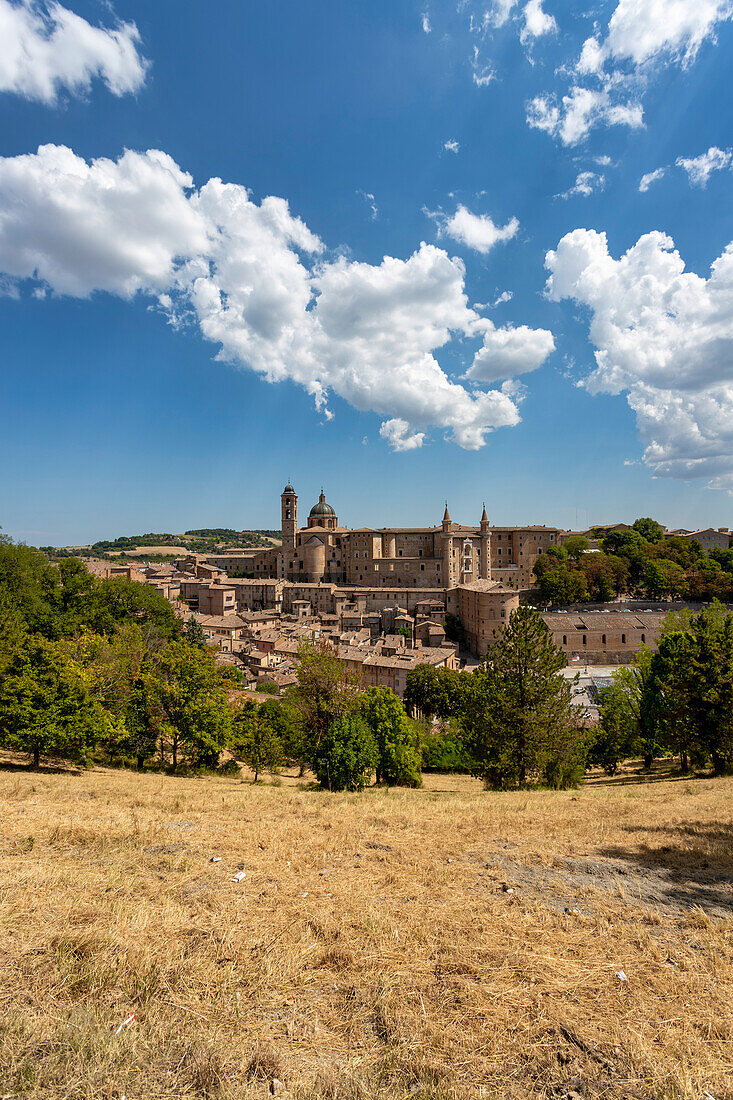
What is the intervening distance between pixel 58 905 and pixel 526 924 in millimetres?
5472

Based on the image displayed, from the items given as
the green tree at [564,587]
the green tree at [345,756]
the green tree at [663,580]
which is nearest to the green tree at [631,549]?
the green tree at [663,580]

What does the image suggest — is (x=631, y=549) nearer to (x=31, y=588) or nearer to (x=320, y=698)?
(x=320, y=698)

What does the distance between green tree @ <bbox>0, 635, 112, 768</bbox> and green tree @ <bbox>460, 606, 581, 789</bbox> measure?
14880mm

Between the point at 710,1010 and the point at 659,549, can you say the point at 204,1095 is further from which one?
the point at 659,549

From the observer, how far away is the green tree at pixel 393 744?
890 inches

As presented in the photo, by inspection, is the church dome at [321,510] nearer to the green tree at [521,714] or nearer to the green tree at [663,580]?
the green tree at [663,580]

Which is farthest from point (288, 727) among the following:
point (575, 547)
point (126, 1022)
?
point (575, 547)

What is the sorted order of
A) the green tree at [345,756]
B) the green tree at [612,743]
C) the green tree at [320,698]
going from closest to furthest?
the green tree at [345,756] < the green tree at [320,698] < the green tree at [612,743]

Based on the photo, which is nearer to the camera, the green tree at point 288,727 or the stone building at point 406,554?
the green tree at point 288,727

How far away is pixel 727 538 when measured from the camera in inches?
4304

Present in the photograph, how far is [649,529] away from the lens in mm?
97938

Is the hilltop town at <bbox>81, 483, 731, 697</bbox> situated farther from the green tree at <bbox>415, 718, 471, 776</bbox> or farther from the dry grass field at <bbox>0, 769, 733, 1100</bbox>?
the dry grass field at <bbox>0, 769, 733, 1100</bbox>

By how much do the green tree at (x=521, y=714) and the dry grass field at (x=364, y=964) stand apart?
27.8ft

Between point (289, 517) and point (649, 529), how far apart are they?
2953 inches
